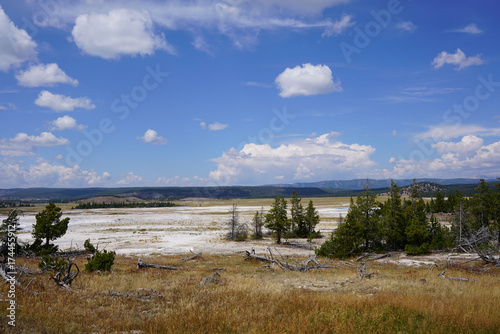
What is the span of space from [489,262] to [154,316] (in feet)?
86.4

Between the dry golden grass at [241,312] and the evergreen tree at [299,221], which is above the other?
the dry golden grass at [241,312]

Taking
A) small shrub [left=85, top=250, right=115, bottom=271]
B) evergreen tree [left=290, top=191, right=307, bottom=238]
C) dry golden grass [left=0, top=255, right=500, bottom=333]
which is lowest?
evergreen tree [left=290, top=191, right=307, bottom=238]

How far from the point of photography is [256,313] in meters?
8.51

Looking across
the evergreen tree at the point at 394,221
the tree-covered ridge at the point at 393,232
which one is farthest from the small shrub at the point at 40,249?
the evergreen tree at the point at 394,221

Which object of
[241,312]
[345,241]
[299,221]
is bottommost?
[299,221]

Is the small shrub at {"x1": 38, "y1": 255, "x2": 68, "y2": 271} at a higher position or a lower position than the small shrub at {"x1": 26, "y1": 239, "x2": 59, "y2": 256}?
higher

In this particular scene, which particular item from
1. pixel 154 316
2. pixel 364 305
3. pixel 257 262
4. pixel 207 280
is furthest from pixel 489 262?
pixel 154 316

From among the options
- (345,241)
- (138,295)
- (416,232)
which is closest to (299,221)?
(345,241)

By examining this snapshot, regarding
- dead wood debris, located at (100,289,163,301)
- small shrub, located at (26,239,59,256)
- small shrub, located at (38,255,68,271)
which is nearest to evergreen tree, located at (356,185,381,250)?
dead wood debris, located at (100,289,163,301)

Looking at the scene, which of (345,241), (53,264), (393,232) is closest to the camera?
(53,264)

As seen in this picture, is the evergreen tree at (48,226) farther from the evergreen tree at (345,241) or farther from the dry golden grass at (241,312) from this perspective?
the evergreen tree at (345,241)

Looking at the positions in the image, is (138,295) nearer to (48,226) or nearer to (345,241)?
(345,241)

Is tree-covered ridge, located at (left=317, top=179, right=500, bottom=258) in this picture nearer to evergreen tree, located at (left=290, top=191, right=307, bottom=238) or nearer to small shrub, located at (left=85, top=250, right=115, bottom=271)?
evergreen tree, located at (left=290, top=191, right=307, bottom=238)

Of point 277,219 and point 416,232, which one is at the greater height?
point 416,232
